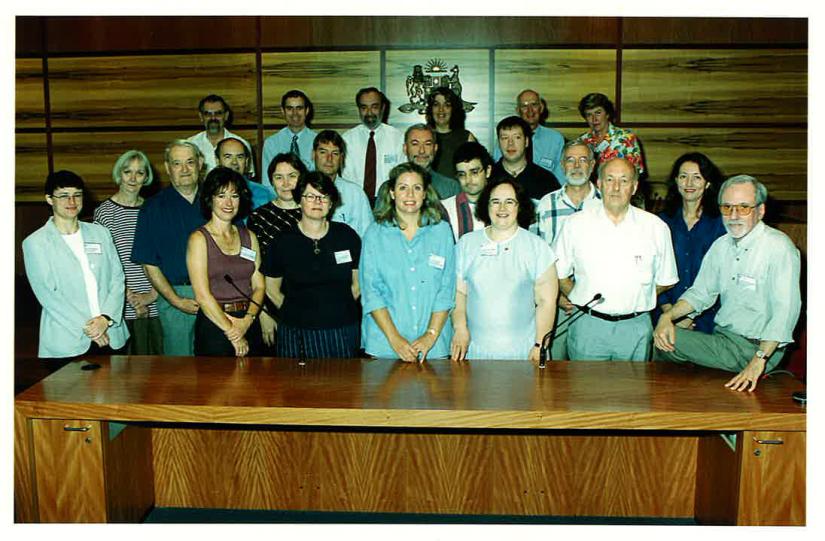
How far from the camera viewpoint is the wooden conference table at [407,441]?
276 cm

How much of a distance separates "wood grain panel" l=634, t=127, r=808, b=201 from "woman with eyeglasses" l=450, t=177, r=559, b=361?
3530 millimetres

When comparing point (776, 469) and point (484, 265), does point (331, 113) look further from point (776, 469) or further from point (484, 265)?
point (776, 469)

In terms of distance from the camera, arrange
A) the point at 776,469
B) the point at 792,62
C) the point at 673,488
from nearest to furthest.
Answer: the point at 776,469
the point at 673,488
the point at 792,62

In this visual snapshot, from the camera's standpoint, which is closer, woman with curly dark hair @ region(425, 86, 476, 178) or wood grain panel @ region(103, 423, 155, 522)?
wood grain panel @ region(103, 423, 155, 522)

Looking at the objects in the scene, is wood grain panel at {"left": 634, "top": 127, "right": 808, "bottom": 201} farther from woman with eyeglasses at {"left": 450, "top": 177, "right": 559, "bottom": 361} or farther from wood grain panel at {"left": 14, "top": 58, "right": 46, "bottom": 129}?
wood grain panel at {"left": 14, "top": 58, "right": 46, "bottom": 129}

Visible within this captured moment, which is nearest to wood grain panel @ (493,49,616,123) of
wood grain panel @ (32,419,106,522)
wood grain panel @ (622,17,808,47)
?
wood grain panel @ (622,17,808,47)

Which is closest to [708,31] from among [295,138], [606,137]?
[606,137]

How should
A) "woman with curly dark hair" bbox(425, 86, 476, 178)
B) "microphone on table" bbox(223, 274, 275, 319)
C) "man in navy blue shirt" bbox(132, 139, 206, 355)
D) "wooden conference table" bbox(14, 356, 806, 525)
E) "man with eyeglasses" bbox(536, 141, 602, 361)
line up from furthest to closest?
"woman with curly dark hair" bbox(425, 86, 476, 178) < "man in navy blue shirt" bbox(132, 139, 206, 355) < "man with eyeglasses" bbox(536, 141, 602, 361) < "microphone on table" bbox(223, 274, 275, 319) < "wooden conference table" bbox(14, 356, 806, 525)

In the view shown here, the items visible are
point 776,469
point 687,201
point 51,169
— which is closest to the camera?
point 776,469

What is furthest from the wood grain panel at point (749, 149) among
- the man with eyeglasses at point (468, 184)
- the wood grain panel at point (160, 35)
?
the wood grain panel at point (160, 35)

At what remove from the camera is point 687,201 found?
13.0 ft

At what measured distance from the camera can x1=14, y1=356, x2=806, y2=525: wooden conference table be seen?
2760 millimetres

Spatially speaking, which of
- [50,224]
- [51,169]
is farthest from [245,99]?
[50,224]

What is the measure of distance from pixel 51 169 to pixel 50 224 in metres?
3.60
